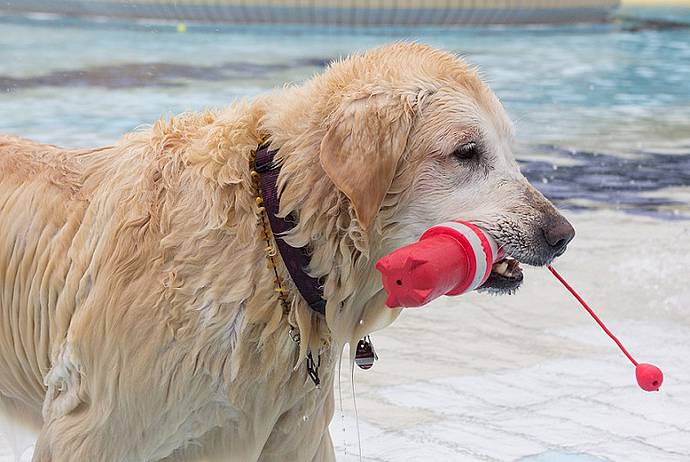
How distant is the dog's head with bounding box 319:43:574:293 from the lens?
Result: 2.32 meters

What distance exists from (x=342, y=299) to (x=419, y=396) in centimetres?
168

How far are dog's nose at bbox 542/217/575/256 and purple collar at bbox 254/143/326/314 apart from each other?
543mm

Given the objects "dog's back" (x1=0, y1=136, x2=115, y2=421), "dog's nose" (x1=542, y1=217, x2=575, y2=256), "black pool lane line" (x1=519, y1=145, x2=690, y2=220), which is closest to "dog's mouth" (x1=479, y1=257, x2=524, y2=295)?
"dog's nose" (x1=542, y1=217, x2=575, y2=256)

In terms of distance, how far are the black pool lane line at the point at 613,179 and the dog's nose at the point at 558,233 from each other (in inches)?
171

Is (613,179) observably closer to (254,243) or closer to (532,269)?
(532,269)

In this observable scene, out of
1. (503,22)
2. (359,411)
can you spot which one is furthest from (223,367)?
(503,22)

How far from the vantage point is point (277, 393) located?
2475 mm

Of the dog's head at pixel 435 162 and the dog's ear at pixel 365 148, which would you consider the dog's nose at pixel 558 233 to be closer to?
the dog's head at pixel 435 162

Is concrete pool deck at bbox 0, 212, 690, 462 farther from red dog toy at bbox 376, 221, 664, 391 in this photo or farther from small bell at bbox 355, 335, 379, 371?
red dog toy at bbox 376, 221, 664, 391

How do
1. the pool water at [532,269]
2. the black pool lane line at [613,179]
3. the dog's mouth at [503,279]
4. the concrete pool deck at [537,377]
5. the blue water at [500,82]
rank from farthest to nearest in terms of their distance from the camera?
1. the blue water at [500,82]
2. the black pool lane line at [613,179]
3. the pool water at [532,269]
4. the concrete pool deck at [537,377]
5. the dog's mouth at [503,279]

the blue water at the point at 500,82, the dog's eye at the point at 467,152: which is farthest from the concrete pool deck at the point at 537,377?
the dog's eye at the point at 467,152

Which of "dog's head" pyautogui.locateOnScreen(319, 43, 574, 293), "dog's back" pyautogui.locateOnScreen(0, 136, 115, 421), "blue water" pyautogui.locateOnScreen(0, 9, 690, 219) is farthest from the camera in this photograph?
"blue water" pyautogui.locateOnScreen(0, 9, 690, 219)

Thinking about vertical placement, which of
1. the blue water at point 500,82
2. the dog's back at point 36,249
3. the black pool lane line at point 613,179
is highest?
the dog's back at point 36,249

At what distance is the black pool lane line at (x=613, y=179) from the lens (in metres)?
6.81
